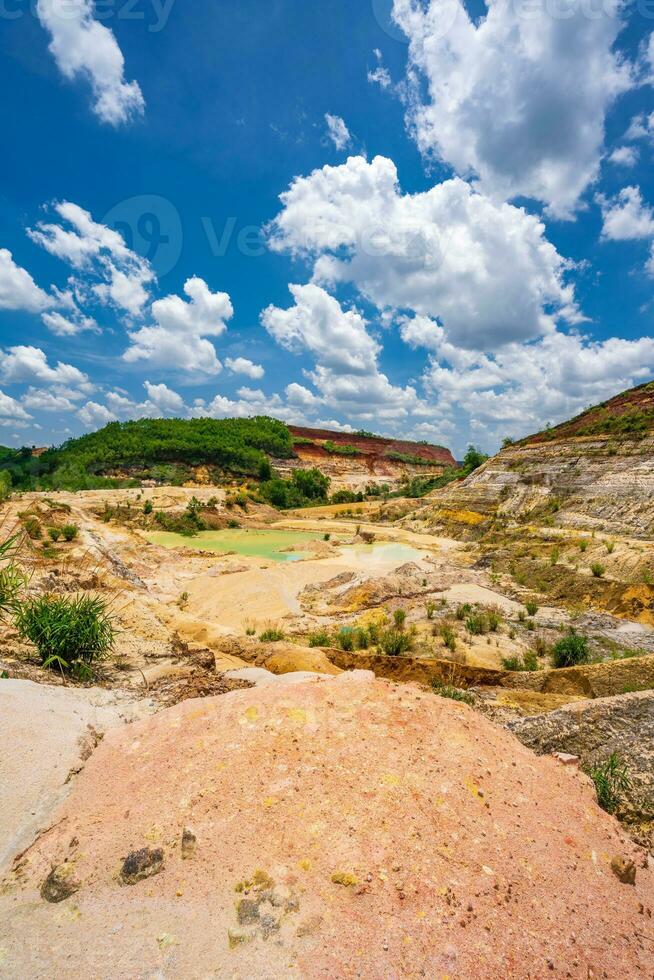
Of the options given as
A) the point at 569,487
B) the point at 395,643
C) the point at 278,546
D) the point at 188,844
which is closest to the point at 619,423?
the point at 569,487

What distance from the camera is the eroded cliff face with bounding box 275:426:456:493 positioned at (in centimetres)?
7166

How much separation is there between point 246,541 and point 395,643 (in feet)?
81.0

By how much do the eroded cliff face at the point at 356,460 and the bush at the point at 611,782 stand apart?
199 ft

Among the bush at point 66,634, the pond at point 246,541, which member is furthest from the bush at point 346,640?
the pond at point 246,541

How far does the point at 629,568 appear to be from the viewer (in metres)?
15.2

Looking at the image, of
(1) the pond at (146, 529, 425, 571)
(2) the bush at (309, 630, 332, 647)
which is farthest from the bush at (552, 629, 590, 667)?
(1) the pond at (146, 529, 425, 571)

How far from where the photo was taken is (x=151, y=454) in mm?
59938

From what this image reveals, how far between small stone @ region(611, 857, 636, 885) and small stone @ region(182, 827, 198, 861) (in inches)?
116

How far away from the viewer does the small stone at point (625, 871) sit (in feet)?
10.1

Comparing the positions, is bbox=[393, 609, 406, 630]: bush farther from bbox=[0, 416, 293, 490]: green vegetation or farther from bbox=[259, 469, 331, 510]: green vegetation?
bbox=[0, 416, 293, 490]: green vegetation

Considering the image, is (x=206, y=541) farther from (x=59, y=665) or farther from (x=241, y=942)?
(x=241, y=942)

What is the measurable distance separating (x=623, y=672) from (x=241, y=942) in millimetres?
6981

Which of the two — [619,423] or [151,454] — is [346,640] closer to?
[619,423]

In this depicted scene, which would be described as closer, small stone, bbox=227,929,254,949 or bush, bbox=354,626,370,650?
small stone, bbox=227,929,254,949
